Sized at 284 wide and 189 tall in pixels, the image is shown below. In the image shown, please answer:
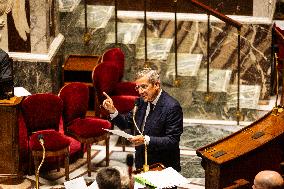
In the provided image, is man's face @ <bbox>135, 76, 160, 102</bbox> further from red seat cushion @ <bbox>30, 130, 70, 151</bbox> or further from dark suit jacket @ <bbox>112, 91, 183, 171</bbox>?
red seat cushion @ <bbox>30, 130, 70, 151</bbox>

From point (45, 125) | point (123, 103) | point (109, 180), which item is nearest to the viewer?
point (109, 180)

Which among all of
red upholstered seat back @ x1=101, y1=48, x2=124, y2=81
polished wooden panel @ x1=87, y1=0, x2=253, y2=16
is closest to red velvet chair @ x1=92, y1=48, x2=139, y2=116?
red upholstered seat back @ x1=101, y1=48, x2=124, y2=81

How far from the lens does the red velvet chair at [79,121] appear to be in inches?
313

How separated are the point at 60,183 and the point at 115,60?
5.69ft

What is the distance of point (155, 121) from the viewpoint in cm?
654

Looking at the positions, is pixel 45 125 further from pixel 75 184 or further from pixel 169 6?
pixel 169 6

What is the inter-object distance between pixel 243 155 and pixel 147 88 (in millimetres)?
965

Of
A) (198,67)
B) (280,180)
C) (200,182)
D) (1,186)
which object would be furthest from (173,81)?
(280,180)

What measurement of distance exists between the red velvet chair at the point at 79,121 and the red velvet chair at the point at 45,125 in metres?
0.14

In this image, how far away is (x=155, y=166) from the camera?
21.2 feet

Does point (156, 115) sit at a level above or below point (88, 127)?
above

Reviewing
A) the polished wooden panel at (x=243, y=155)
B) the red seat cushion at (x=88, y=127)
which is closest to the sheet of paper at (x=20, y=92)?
the red seat cushion at (x=88, y=127)

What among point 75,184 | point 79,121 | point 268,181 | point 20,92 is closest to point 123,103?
point 79,121

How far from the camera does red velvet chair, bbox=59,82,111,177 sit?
7.96 metres
